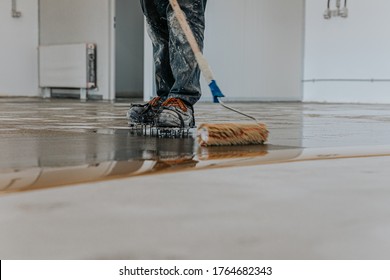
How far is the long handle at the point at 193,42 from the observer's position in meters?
1.97

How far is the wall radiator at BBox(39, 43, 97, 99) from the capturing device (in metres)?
8.30

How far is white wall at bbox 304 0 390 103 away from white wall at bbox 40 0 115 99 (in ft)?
8.86

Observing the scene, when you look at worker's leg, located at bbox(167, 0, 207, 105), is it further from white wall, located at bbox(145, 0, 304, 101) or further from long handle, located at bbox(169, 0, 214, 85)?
white wall, located at bbox(145, 0, 304, 101)

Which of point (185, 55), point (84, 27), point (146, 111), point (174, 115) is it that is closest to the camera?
point (174, 115)

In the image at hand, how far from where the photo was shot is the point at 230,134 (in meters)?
1.87

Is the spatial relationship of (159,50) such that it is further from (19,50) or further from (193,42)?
(19,50)

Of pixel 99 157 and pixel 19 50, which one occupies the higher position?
pixel 19 50

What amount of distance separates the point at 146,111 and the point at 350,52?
6618mm

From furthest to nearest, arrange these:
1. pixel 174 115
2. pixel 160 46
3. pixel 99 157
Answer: pixel 160 46
pixel 174 115
pixel 99 157

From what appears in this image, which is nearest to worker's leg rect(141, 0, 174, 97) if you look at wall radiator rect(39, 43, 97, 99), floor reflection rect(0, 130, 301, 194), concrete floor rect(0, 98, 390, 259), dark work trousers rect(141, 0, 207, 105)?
dark work trousers rect(141, 0, 207, 105)

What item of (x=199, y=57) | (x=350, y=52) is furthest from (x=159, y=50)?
(x=350, y=52)

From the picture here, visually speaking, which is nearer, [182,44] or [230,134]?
[230,134]

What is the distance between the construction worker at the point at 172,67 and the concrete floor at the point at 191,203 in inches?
18.5
